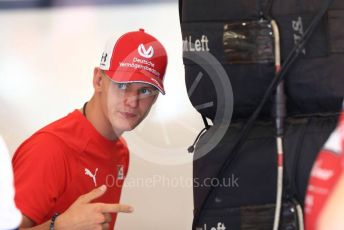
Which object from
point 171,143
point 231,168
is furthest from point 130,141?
point 231,168

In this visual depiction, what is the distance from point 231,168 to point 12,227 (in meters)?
0.40

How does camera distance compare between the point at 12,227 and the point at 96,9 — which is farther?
the point at 96,9

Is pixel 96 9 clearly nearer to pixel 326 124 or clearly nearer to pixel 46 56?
pixel 46 56

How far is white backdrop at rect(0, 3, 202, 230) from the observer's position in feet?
5.11

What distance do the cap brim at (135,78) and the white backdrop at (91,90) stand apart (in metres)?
0.45

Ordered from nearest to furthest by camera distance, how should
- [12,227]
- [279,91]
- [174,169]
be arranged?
[12,227] → [279,91] → [174,169]

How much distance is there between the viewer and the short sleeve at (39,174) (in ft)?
3.30

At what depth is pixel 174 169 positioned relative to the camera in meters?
1.52

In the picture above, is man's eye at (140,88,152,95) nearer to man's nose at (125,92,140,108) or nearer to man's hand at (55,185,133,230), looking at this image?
man's nose at (125,92,140,108)

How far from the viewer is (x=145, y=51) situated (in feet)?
3.71

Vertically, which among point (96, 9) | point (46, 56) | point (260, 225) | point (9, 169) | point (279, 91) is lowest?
point (260, 225)

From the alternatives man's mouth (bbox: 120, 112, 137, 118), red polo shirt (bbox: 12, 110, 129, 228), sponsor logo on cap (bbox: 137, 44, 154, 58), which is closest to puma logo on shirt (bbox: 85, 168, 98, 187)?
red polo shirt (bbox: 12, 110, 129, 228)

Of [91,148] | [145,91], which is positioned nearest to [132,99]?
[145,91]

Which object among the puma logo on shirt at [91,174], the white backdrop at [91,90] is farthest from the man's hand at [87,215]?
the white backdrop at [91,90]
